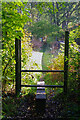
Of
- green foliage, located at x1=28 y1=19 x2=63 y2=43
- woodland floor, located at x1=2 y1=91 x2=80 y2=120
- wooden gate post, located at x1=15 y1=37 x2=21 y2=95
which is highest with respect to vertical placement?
green foliage, located at x1=28 y1=19 x2=63 y2=43

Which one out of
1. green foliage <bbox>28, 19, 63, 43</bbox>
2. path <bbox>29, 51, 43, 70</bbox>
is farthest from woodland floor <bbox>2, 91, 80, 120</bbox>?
green foliage <bbox>28, 19, 63, 43</bbox>

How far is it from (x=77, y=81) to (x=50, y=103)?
2.35 ft

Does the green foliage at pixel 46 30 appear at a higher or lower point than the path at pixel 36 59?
higher

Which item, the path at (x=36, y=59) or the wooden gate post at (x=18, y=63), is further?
the path at (x=36, y=59)

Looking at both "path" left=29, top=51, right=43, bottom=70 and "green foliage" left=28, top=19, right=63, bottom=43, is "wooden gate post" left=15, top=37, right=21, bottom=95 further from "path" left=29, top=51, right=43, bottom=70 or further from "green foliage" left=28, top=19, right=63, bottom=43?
"green foliage" left=28, top=19, right=63, bottom=43

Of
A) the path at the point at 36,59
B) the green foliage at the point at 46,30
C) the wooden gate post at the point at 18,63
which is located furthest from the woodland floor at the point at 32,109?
the green foliage at the point at 46,30

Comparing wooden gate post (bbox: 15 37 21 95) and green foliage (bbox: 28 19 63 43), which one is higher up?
green foliage (bbox: 28 19 63 43)

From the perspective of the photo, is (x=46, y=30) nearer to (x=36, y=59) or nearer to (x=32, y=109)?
(x=36, y=59)

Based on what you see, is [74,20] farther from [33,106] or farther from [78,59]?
[33,106]

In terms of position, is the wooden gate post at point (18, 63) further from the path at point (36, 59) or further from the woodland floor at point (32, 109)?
the path at point (36, 59)

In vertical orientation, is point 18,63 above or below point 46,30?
below

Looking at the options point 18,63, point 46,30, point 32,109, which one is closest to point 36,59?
point 18,63

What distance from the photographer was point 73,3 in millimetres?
4387

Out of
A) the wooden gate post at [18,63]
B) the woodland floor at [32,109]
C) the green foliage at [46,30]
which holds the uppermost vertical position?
the green foliage at [46,30]
